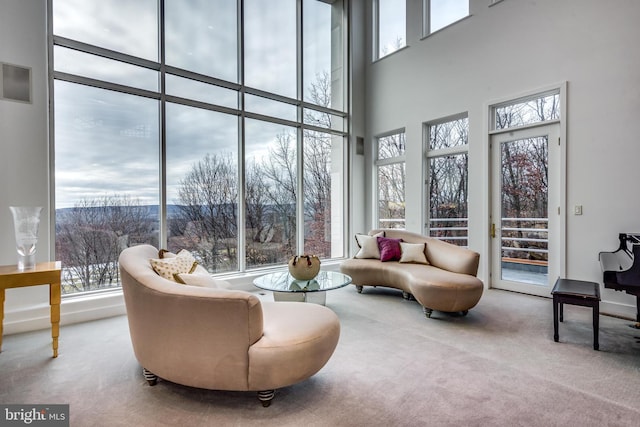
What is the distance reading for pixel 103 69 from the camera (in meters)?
3.96

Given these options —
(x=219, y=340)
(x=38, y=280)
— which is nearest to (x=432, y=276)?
(x=219, y=340)

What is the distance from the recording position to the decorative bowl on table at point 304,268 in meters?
3.56

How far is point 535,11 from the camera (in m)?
4.31

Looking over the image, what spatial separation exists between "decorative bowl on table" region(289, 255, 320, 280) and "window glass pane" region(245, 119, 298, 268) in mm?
1772

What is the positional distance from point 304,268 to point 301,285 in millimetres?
201

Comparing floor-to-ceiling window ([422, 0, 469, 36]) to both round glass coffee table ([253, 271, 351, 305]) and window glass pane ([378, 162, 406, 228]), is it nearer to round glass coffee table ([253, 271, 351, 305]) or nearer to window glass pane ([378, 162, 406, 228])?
window glass pane ([378, 162, 406, 228])

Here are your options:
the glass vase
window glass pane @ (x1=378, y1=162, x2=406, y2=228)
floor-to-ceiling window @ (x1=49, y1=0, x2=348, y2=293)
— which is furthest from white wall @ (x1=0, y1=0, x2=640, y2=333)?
window glass pane @ (x1=378, y1=162, x2=406, y2=228)

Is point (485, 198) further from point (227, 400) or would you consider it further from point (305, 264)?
point (227, 400)

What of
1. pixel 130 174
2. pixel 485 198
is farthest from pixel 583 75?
pixel 130 174

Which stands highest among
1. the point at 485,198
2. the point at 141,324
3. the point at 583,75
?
the point at 583,75

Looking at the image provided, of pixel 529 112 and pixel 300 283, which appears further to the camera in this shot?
pixel 529 112

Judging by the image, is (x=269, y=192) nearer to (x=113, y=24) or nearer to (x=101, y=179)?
(x=101, y=179)

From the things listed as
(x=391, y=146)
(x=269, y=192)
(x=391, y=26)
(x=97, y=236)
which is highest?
(x=391, y=26)

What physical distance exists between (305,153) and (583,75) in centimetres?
401
